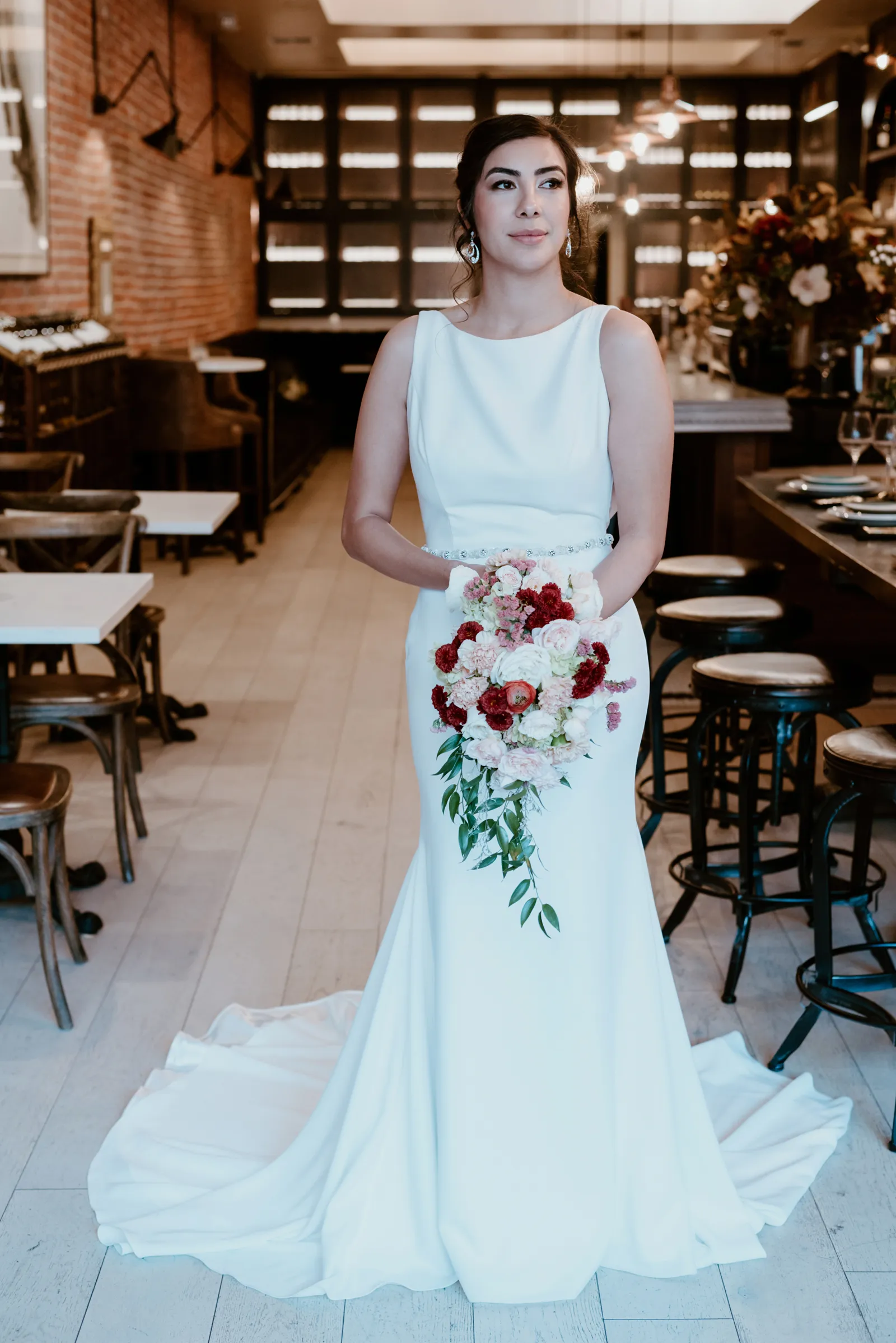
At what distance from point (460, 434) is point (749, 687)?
1228 millimetres

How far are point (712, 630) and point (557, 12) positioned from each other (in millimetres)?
9784

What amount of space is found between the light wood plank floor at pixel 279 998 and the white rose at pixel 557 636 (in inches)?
39.3

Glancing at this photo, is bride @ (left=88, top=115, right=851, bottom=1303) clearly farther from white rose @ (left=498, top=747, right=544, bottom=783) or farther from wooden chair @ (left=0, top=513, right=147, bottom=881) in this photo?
wooden chair @ (left=0, top=513, right=147, bottom=881)

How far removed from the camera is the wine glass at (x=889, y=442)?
3707 mm

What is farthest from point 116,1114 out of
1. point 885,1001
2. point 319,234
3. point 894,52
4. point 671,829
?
point 319,234

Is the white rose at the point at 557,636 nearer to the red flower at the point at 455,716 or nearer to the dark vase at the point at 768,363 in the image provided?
the red flower at the point at 455,716

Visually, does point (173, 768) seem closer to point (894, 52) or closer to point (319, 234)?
point (894, 52)

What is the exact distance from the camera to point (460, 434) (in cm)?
214

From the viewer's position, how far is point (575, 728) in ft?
6.02

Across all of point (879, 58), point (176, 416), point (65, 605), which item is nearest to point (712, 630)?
point (65, 605)

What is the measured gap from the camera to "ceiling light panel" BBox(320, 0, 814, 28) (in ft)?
38.0

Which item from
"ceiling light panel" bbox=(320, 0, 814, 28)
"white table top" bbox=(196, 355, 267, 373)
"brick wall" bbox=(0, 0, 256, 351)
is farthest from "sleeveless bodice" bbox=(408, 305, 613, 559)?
"ceiling light panel" bbox=(320, 0, 814, 28)

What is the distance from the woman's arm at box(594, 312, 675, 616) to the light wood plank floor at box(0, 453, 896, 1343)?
1040 mm

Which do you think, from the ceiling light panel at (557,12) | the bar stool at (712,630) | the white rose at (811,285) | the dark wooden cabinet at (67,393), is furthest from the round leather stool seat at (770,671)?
the ceiling light panel at (557,12)
